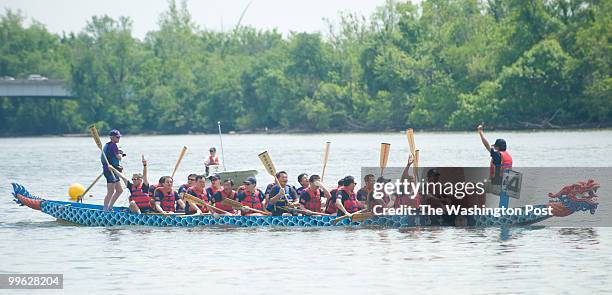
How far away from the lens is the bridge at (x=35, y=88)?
4665 inches

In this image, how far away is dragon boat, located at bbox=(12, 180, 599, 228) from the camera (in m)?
26.4

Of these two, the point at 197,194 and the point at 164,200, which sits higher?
the point at 197,194

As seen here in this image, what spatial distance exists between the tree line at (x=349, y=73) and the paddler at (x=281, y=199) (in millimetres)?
63325

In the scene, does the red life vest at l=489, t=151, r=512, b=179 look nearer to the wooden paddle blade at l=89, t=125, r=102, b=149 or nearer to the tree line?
the wooden paddle blade at l=89, t=125, r=102, b=149

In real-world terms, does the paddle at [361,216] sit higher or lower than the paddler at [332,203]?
lower

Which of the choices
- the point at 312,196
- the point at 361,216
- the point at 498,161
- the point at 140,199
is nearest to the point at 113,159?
the point at 140,199

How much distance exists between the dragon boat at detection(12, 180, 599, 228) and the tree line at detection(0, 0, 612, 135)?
62.8m

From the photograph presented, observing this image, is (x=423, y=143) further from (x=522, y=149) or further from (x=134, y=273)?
(x=134, y=273)

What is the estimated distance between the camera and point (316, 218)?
91.0 ft

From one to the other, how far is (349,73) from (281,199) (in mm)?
91086

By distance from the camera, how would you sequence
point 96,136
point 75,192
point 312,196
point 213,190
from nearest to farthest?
point 312,196 → point 213,190 → point 96,136 → point 75,192

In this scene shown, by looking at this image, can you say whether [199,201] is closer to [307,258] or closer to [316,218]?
[316,218]

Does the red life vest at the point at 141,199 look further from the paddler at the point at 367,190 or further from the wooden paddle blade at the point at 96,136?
the paddler at the point at 367,190

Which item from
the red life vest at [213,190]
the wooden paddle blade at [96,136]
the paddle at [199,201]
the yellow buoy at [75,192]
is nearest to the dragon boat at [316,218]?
the paddle at [199,201]
